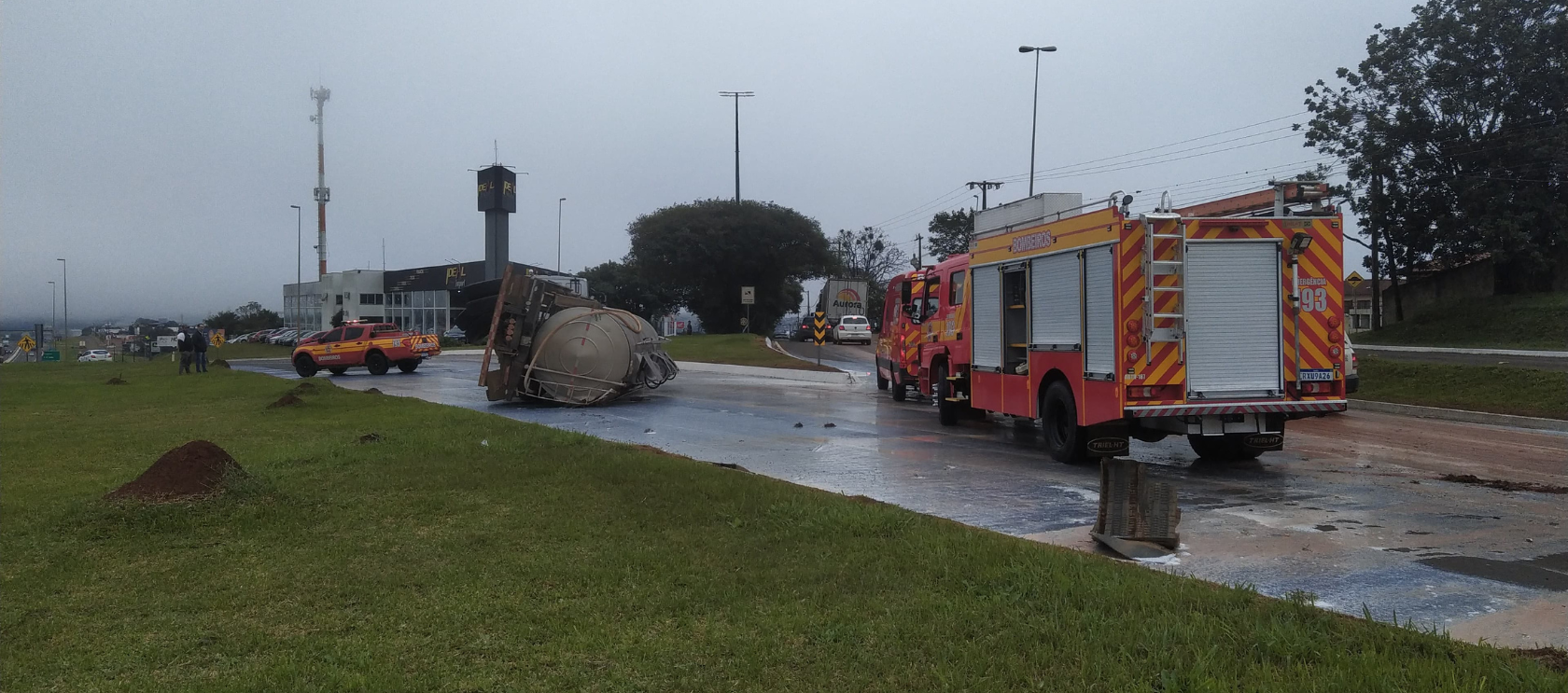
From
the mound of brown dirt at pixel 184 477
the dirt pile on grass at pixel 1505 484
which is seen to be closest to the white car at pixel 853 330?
the dirt pile on grass at pixel 1505 484

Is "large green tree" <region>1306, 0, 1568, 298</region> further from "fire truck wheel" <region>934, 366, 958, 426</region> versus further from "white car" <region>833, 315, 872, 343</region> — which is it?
"fire truck wheel" <region>934, 366, 958, 426</region>

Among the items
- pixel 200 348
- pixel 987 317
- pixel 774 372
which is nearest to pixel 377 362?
pixel 200 348

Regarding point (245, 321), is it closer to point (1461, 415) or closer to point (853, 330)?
point (853, 330)

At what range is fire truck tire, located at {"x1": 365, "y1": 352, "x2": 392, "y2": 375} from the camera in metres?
35.2

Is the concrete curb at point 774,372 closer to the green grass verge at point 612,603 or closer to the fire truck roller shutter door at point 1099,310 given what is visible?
the fire truck roller shutter door at point 1099,310

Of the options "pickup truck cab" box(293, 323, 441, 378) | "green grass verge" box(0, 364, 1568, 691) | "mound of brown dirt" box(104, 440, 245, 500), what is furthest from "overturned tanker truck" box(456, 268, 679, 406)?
"pickup truck cab" box(293, 323, 441, 378)

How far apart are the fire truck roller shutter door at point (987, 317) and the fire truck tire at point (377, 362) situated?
2627 cm

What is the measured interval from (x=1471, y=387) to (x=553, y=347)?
17016 millimetres

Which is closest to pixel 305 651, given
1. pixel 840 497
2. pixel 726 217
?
pixel 840 497

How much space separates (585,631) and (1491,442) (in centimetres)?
1324

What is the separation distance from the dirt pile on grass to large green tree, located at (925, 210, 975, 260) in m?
57.8

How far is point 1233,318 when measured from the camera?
10672 mm

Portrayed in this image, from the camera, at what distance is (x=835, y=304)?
53250 mm

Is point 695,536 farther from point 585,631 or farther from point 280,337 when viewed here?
point 280,337
